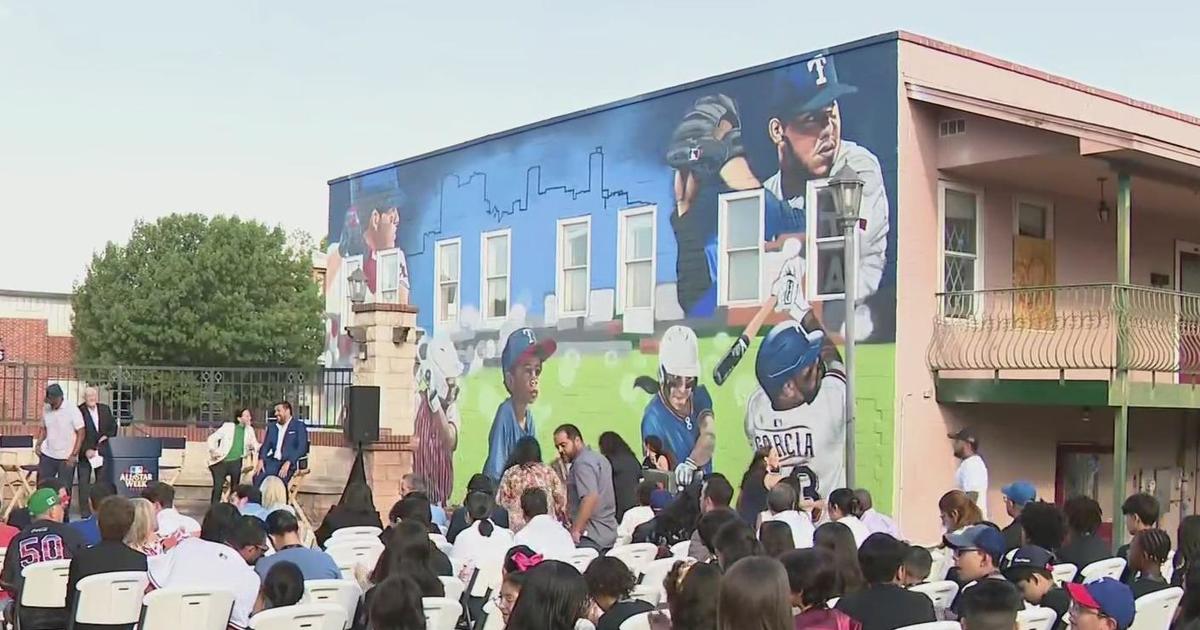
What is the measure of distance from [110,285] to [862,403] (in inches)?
1293

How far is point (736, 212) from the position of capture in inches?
651

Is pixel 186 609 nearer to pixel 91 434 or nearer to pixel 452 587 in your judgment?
pixel 452 587

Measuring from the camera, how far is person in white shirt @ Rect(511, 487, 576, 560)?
773 centimetres

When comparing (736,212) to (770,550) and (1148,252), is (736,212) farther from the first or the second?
(770,550)

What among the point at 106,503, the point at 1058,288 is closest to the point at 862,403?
the point at 1058,288

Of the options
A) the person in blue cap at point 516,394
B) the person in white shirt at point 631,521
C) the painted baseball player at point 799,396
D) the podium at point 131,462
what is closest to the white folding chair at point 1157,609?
the person in white shirt at point 631,521

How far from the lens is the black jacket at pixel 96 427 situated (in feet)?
51.5

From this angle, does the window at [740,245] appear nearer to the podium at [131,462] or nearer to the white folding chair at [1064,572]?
the podium at [131,462]

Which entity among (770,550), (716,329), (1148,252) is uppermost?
(1148,252)

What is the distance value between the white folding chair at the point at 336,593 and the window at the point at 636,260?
37.4 feet

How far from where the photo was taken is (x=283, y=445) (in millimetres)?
15586

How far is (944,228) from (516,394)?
7.51 metres

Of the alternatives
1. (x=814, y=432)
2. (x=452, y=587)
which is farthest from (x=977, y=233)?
(x=452, y=587)

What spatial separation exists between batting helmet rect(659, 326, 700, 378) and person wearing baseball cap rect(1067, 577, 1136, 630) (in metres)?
11.6
